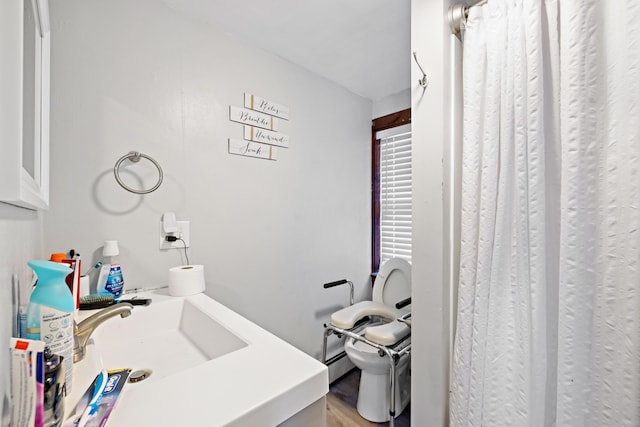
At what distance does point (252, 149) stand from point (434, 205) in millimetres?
1022

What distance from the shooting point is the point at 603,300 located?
70cm

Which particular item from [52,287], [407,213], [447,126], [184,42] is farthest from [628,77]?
[184,42]

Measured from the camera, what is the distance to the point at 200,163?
1345 millimetres

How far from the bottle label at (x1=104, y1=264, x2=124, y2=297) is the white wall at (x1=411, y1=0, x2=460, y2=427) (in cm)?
118

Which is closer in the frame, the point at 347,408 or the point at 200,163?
the point at 200,163

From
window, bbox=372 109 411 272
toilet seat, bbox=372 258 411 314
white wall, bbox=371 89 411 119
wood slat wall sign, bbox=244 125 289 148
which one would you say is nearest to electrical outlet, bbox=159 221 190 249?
wood slat wall sign, bbox=244 125 289 148

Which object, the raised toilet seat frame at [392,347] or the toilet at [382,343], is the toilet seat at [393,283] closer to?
the toilet at [382,343]

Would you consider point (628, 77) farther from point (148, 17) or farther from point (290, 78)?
point (148, 17)

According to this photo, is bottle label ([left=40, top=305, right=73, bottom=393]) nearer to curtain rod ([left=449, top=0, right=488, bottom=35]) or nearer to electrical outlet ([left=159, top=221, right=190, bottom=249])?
electrical outlet ([left=159, top=221, right=190, bottom=249])

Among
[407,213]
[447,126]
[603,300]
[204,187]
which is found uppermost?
[447,126]

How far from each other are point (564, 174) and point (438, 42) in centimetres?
64

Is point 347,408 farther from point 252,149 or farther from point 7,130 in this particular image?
point 7,130

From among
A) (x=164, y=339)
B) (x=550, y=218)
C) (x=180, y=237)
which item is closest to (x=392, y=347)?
(x=550, y=218)

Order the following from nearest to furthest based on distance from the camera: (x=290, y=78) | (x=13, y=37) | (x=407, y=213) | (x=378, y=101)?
1. (x=13, y=37)
2. (x=290, y=78)
3. (x=407, y=213)
4. (x=378, y=101)
